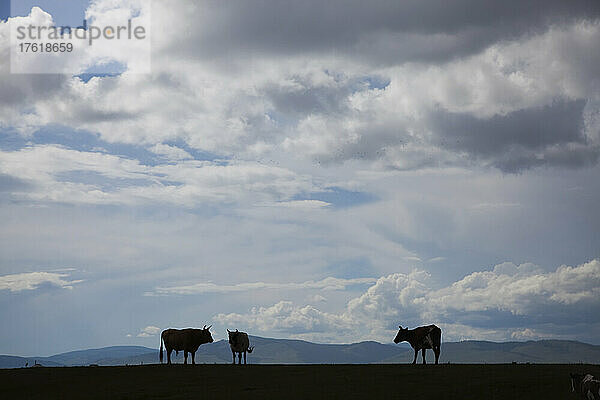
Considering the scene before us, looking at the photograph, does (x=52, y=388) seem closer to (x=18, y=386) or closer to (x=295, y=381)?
(x=18, y=386)

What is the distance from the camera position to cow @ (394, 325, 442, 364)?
53.3 m

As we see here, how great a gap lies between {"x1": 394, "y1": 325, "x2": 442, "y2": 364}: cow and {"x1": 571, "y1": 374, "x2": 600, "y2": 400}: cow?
18.5 metres

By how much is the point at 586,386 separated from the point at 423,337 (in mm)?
21802

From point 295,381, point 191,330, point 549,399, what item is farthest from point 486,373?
point 191,330

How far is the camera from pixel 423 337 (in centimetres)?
5438

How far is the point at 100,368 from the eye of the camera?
167 ft

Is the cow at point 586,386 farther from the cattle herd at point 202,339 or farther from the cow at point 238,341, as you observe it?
the cow at point 238,341

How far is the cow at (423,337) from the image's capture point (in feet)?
175

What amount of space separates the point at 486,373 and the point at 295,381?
37.6 feet

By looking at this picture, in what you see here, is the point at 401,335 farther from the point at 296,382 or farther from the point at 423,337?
the point at 296,382

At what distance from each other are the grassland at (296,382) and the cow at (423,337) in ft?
17.3

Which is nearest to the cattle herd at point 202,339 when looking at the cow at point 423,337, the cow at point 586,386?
the cow at point 423,337

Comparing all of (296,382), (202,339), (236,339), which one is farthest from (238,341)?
(296,382)

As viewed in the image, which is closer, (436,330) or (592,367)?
(592,367)
